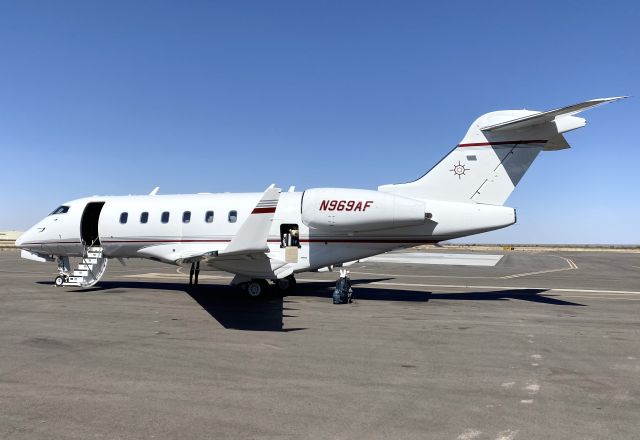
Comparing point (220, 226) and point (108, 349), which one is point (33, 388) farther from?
point (220, 226)

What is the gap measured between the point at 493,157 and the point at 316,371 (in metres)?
10.0

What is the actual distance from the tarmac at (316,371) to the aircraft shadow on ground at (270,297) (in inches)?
5.4

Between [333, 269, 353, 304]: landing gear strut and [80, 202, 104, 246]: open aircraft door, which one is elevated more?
[80, 202, 104, 246]: open aircraft door

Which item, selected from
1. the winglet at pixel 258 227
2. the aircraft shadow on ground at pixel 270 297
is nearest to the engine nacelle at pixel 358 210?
the aircraft shadow on ground at pixel 270 297

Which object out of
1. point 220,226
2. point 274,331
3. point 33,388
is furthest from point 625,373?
point 220,226

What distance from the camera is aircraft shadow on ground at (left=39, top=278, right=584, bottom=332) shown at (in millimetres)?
11250

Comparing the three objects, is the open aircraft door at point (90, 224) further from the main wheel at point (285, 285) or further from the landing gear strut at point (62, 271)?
the main wheel at point (285, 285)

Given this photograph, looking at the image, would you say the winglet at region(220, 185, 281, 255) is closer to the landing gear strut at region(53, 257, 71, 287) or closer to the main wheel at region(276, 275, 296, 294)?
the main wheel at region(276, 275, 296, 294)

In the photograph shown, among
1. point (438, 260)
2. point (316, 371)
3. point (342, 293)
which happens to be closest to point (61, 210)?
point (342, 293)

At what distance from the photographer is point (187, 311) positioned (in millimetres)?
12539

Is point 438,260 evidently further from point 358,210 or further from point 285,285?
point 358,210

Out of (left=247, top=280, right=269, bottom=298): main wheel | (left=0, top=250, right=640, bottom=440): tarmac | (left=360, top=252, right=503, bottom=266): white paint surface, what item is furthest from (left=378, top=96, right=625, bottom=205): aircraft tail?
(left=360, top=252, right=503, bottom=266): white paint surface

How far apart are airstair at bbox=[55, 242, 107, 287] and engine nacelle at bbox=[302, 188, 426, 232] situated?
819 cm

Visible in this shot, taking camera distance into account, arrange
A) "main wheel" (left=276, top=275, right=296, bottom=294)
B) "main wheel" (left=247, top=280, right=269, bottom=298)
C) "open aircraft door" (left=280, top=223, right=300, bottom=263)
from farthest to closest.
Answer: "main wheel" (left=276, top=275, right=296, bottom=294), "open aircraft door" (left=280, top=223, right=300, bottom=263), "main wheel" (left=247, top=280, right=269, bottom=298)
